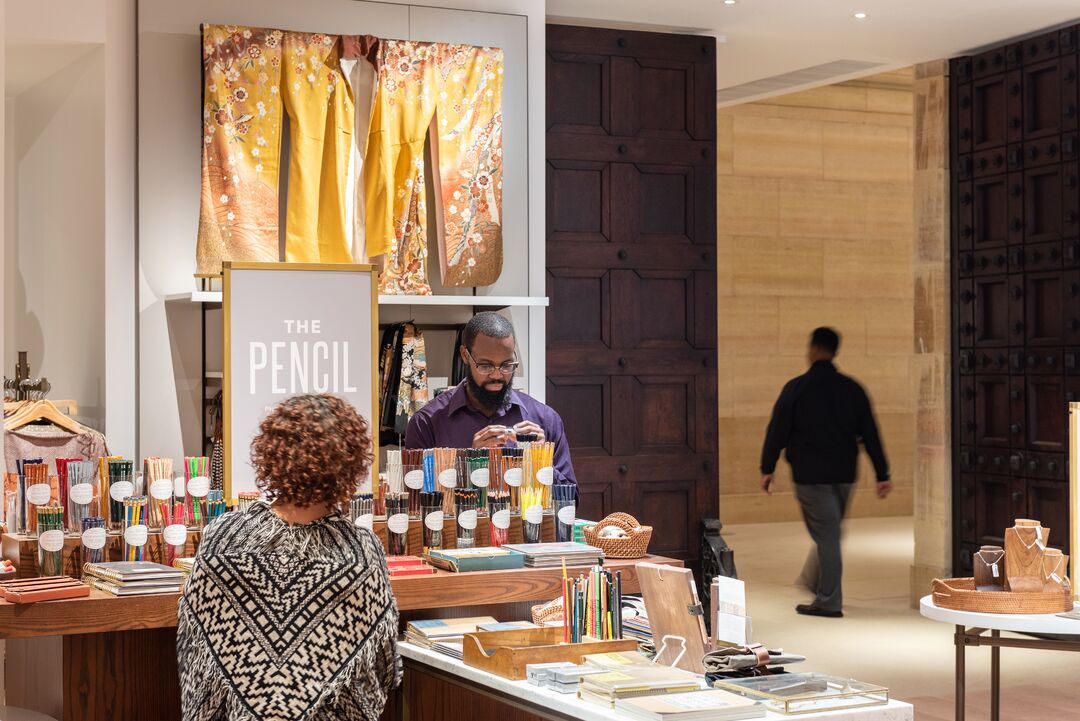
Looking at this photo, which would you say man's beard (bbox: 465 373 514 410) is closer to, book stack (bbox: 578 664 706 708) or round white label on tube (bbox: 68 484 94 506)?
round white label on tube (bbox: 68 484 94 506)

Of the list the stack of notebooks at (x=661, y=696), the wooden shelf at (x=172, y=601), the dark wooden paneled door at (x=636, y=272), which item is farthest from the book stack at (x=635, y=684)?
the dark wooden paneled door at (x=636, y=272)

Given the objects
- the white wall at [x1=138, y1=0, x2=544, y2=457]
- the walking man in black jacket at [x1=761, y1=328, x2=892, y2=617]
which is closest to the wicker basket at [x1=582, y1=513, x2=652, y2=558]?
the white wall at [x1=138, y1=0, x2=544, y2=457]

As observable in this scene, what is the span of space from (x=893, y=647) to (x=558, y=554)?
13.0ft

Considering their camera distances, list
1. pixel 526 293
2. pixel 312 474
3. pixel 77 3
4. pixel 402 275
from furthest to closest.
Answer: pixel 526 293 < pixel 402 275 < pixel 77 3 < pixel 312 474

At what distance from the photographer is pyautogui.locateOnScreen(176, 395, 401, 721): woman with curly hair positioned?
2.78 m

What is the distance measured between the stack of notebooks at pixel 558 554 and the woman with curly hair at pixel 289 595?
107cm

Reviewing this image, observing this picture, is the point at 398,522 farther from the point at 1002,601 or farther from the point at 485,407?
the point at 1002,601

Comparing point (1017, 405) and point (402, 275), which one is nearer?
point (402, 275)

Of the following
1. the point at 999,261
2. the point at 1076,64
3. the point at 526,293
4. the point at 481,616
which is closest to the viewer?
the point at 481,616

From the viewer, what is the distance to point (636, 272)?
25.1 feet

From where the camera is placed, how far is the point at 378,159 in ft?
21.0

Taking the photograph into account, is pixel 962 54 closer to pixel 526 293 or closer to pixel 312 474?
pixel 526 293

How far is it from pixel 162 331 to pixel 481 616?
8.83 feet

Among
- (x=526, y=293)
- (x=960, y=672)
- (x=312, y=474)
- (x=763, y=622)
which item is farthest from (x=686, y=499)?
(x=312, y=474)
